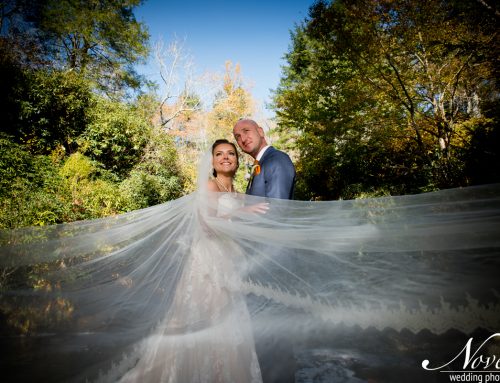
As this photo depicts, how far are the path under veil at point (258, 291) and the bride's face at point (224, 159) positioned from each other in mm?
395

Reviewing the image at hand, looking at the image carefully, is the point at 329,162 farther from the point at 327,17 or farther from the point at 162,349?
the point at 162,349

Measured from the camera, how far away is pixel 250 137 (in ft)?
7.29

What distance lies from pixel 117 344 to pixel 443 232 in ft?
7.90

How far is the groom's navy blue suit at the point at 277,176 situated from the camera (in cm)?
194

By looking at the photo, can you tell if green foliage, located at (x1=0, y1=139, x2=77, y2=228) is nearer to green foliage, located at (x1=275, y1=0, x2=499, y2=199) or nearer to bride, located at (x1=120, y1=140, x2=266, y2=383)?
bride, located at (x1=120, y1=140, x2=266, y2=383)

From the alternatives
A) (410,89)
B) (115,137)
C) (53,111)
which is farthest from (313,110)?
(53,111)

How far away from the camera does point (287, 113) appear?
13289mm

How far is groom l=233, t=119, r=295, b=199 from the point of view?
1947 mm

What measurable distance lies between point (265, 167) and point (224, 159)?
0.59 metres

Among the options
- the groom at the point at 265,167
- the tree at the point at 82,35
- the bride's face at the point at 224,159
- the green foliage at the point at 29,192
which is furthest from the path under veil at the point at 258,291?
the tree at the point at 82,35

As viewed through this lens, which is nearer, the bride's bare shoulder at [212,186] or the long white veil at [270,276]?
the long white veil at [270,276]
